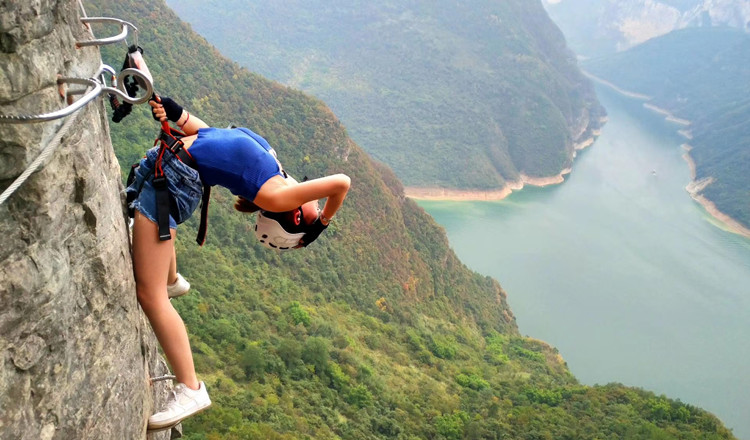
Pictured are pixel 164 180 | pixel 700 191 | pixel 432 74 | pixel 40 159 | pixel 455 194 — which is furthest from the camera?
pixel 432 74

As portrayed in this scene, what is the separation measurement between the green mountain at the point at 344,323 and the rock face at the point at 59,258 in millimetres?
7216

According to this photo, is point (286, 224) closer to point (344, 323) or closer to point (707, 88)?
point (344, 323)

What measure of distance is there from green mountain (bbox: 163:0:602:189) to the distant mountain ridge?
39.0m

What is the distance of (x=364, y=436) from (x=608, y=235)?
3859 cm

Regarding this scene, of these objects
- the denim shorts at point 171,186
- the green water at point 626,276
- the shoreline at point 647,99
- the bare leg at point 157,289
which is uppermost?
the shoreline at point 647,99

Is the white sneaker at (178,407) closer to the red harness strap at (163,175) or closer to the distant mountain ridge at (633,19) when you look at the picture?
the red harness strap at (163,175)

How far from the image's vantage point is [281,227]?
8.25 ft

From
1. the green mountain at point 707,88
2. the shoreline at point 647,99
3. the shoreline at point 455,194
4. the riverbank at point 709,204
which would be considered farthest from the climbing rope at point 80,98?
the shoreline at point 647,99

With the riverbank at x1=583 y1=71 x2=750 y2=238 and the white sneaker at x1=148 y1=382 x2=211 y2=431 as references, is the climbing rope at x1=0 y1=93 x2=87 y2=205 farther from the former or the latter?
the riverbank at x1=583 y1=71 x2=750 y2=238

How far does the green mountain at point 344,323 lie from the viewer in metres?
13.6

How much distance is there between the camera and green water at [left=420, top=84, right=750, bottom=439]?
99.5ft

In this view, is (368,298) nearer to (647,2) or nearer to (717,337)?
(717,337)

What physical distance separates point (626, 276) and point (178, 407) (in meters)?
42.2

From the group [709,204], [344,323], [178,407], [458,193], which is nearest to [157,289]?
[178,407]
